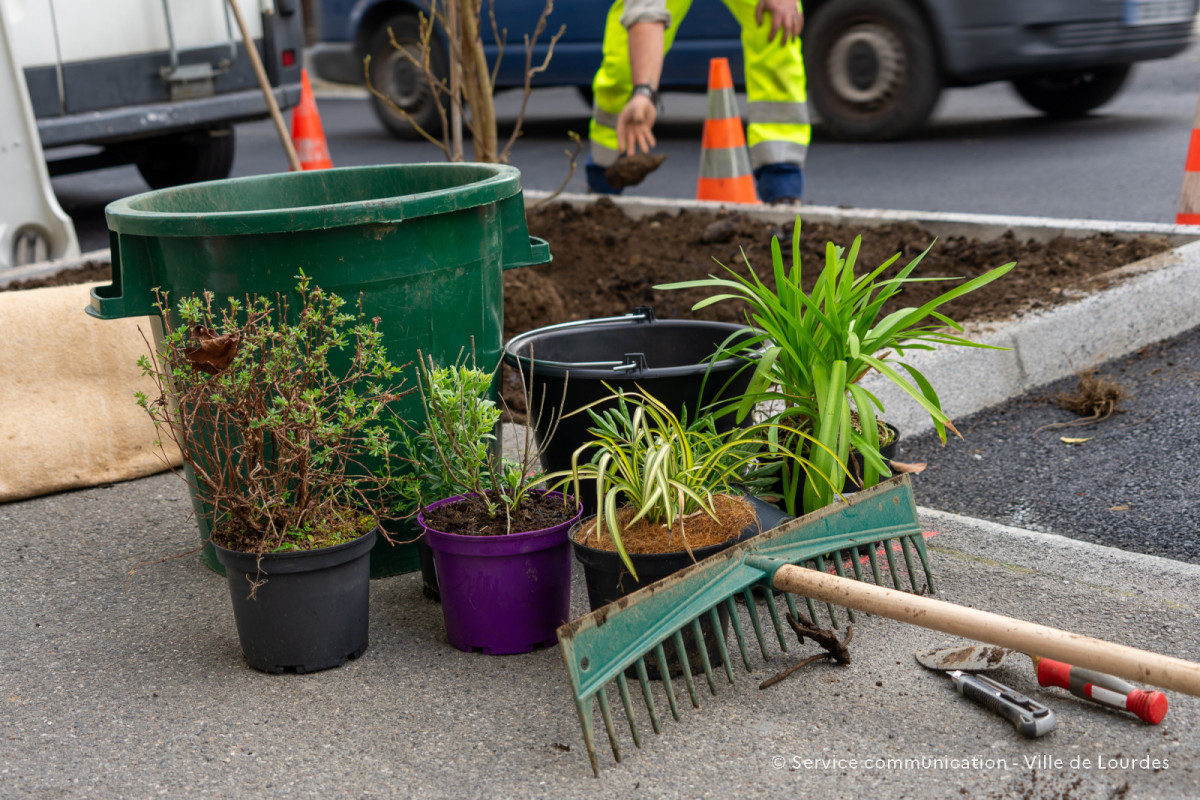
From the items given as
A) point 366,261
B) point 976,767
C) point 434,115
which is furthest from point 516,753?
point 434,115

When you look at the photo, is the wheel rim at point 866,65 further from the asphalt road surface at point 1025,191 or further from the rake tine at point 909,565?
the rake tine at point 909,565

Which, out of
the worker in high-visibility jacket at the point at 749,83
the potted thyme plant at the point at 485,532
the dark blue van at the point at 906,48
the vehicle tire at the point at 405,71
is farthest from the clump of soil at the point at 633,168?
the vehicle tire at the point at 405,71

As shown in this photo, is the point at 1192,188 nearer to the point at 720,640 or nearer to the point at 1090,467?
the point at 1090,467

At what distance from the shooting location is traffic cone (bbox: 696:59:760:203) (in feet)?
18.7

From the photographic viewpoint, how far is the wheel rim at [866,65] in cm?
763

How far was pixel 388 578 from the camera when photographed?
267 centimetres

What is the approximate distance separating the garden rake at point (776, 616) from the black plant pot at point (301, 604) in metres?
0.53

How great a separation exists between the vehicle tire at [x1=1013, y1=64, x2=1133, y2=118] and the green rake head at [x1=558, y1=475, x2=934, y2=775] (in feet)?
22.6

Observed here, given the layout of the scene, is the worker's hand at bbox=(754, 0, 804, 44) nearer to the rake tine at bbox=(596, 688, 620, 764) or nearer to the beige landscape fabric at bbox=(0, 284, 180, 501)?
the beige landscape fabric at bbox=(0, 284, 180, 501)

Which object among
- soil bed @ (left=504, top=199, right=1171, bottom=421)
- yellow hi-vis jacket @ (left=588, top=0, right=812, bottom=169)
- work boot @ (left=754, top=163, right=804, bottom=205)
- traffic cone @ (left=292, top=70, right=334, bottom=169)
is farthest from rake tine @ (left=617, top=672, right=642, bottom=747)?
traffic cone @ (left=292, top=70, right=334, bottom=169)

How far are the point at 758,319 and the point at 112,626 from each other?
5.06 ft

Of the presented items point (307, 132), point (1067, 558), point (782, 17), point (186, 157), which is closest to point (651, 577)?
point (1067, 558)

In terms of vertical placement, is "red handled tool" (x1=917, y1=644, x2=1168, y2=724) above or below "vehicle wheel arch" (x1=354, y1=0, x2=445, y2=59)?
below

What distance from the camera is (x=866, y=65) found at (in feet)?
25.5
